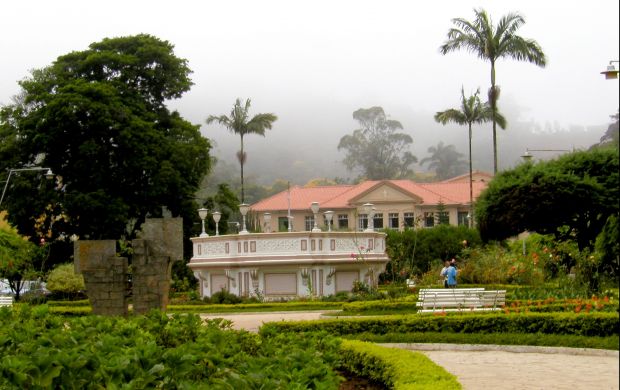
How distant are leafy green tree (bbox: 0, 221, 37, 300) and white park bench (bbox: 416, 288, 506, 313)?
20.2 metres

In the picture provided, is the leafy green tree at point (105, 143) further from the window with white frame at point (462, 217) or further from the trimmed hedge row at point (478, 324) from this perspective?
the window with white frame at point (462, 217)

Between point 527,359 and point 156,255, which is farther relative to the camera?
point 156,255

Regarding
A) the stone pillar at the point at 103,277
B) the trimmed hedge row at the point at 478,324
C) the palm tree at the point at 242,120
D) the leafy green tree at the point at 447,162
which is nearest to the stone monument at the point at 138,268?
the stone pillar at the point at 103,277

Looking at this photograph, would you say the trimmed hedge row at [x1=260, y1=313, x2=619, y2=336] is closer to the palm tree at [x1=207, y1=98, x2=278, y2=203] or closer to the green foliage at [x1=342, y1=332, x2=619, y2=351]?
the green foliage at [x1=342, y1=332, x2=619, y2=351]

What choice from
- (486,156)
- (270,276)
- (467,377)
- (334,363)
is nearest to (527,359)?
(467,377)

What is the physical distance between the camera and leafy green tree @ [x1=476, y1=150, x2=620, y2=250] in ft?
69.5

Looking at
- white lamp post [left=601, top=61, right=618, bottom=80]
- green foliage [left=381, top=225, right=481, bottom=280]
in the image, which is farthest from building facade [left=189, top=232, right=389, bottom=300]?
white lamp post [left=601, top=61, right=618, bottom=80]

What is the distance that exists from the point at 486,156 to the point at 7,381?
17665 centimetres

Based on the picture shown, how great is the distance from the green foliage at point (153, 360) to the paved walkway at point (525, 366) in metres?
3.16

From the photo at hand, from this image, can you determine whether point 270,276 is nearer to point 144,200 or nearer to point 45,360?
point 144,200

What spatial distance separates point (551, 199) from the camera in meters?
22.3

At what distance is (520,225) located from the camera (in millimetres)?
22797

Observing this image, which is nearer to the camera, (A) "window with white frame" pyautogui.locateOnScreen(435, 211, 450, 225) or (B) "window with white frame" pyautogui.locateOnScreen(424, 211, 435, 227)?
(A) "window with white frame" pyautogui.locateOnScreen(435, 211, 450, 225)

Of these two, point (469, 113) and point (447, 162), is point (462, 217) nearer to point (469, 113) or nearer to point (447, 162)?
point (469, 113)
